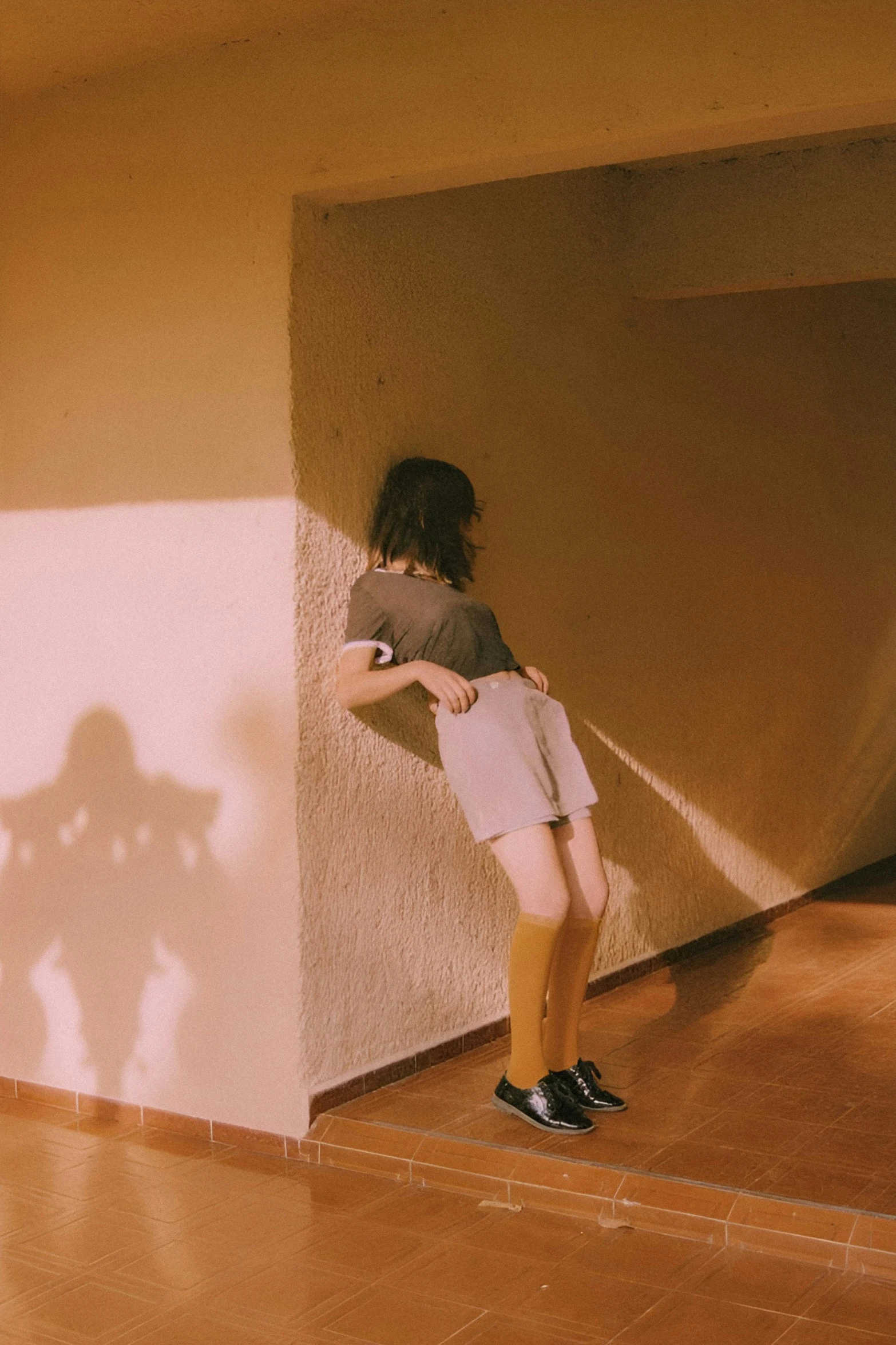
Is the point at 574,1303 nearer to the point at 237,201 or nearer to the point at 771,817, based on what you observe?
the point at 237,201

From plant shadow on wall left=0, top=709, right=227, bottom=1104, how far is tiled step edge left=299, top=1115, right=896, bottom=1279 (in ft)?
1.90

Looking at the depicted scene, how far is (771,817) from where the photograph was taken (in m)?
6.15

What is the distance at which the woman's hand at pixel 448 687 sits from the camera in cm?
360

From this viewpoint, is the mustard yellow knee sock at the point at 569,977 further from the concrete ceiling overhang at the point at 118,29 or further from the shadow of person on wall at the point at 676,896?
the concrete ceiling overhang at the point at 118,29

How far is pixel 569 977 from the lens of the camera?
3.79 meters

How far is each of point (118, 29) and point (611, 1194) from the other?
3.04 m

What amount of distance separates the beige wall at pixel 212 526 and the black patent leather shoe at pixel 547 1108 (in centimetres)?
49

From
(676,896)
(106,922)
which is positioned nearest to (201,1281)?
(106,922)

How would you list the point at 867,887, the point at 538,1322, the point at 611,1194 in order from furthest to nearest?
the point at 867,887, the point at 611,1194, the point at 538,1322

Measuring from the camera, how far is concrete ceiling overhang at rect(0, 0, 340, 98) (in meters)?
3.38

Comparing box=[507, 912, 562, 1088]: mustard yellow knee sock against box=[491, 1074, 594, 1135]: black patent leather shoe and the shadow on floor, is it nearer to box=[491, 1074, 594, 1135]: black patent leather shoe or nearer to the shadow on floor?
box=[491, 1074, 594, 1135]: black patent leather shoe

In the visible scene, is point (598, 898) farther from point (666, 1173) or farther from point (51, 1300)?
point (51, 1300)

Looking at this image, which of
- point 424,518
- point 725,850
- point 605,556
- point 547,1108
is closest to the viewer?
point 547,1108

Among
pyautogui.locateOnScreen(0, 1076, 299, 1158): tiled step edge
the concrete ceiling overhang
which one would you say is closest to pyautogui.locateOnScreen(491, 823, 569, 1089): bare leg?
pyautogui.locateOnScreen(0, 1076, 299, 1158): tiled step edge
